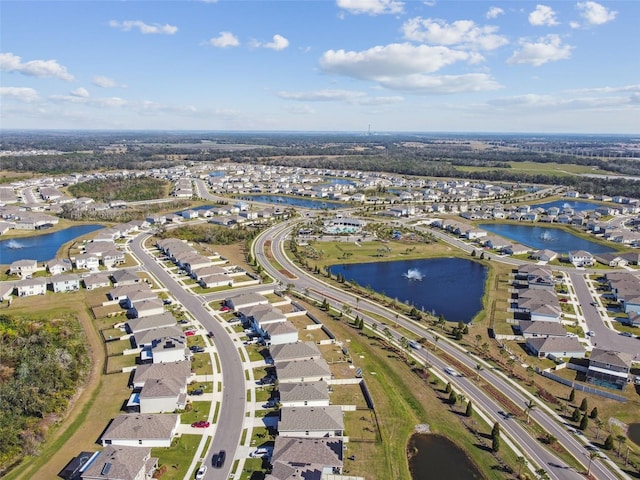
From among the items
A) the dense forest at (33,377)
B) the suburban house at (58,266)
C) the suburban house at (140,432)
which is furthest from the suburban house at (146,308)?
the suburban house at (58,266)

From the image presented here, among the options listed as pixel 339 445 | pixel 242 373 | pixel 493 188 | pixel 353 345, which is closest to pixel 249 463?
pixel 339 445

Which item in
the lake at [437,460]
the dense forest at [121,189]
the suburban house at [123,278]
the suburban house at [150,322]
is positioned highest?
the dense forest at [121,189]

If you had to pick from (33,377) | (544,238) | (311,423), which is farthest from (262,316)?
(544,238)

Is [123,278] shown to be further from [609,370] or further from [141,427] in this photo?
[609,370]

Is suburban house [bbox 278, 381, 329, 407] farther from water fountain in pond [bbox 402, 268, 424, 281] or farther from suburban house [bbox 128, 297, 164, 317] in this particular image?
water fountain in pond [bbox 402, 268, 424, 281]

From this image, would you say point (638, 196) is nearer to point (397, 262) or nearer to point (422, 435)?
point (397, 262)

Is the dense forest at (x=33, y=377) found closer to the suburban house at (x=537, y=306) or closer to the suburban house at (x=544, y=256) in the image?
the suburban house at (x=537, y=306)
